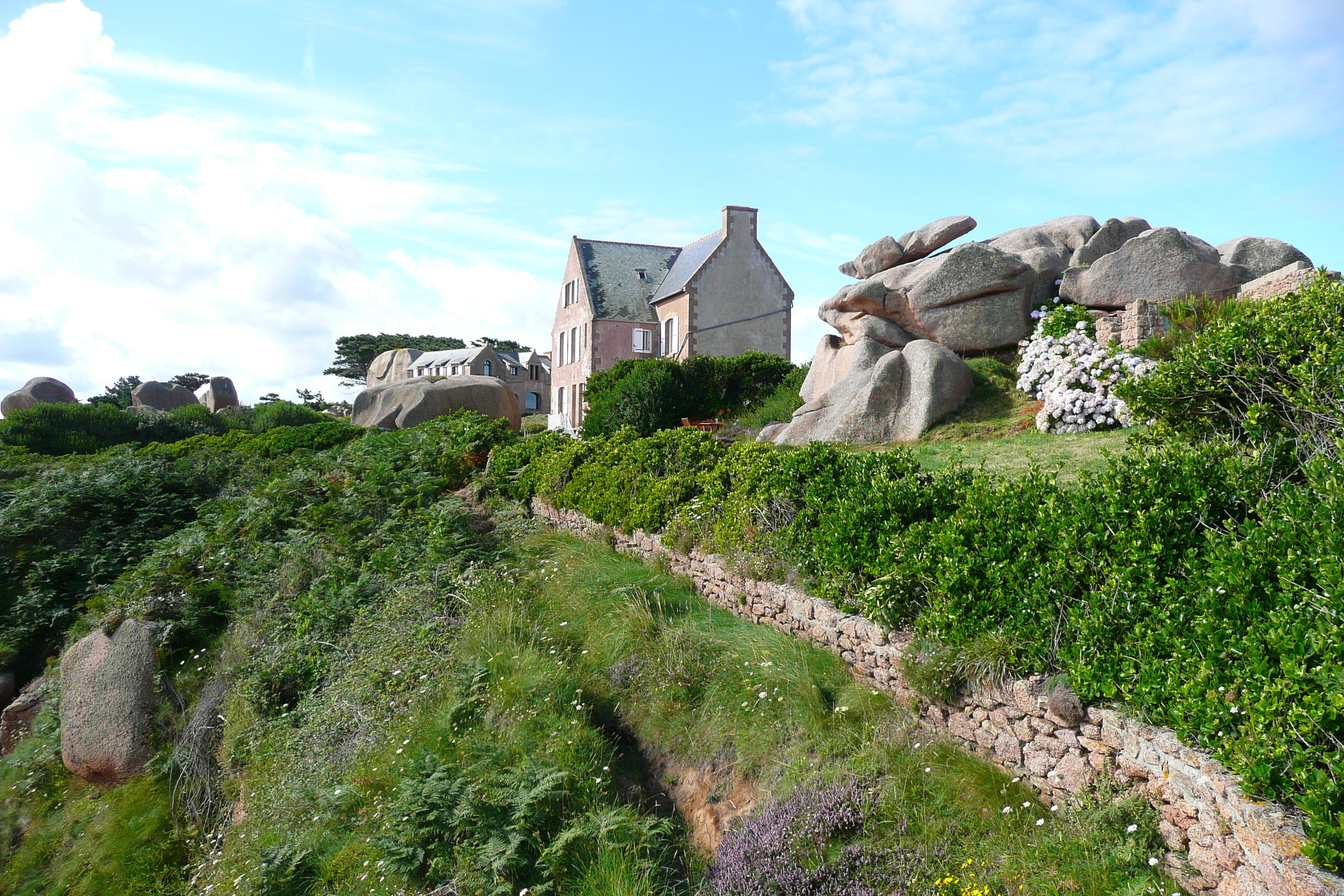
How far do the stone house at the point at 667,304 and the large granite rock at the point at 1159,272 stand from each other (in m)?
16.4

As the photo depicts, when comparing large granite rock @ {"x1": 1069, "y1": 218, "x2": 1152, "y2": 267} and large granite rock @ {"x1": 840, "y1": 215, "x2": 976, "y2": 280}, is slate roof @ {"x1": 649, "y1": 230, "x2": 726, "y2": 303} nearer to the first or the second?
large granite rock @ {"x1": 840, "y1": 215, "x2": 976, "y2": 280}

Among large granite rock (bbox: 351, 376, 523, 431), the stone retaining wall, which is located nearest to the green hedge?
the stone retaining wall

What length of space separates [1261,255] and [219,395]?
3649 cm

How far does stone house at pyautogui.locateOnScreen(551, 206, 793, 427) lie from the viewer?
3125cm

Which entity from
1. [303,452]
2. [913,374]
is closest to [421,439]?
[303,452]

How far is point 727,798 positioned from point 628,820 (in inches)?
29.0

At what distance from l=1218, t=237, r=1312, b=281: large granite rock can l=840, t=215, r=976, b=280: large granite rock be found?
5.05 metres

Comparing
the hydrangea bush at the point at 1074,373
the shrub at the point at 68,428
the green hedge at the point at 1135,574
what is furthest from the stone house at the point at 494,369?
the green hedge at the point at 1135,574

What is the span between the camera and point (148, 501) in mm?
14961

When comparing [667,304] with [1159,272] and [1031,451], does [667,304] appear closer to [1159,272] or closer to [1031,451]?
[1159,272]

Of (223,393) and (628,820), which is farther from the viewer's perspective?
(223,393)

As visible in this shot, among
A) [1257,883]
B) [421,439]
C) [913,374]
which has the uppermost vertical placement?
[913,374]

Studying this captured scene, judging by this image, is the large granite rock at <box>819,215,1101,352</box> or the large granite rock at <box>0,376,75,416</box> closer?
the large granite rock at <box>819,215,1101,352</box>

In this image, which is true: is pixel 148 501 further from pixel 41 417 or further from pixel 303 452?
pixel 41 417
